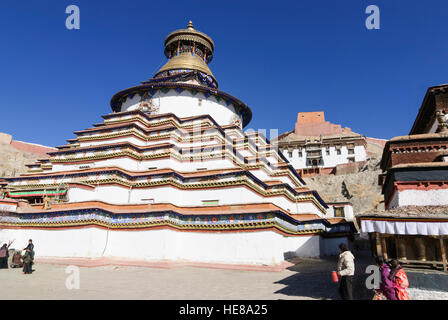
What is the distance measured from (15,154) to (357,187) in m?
50.3

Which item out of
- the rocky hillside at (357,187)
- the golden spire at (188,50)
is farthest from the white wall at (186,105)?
the rocky hillside at (357,187)

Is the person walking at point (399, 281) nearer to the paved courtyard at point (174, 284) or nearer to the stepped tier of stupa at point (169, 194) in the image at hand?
the paved courtyard at point (174, 284)

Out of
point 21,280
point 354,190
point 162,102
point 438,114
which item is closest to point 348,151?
point 354,190

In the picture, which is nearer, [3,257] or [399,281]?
[399,281]

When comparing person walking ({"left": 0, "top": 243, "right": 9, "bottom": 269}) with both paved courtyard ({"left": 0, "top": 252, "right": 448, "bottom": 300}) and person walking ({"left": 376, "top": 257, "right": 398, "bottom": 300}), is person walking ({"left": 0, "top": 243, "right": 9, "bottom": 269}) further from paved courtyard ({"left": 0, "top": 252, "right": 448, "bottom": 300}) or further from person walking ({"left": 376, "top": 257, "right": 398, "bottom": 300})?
person walking ({"left": 376, "top": 257, "right": 398, "bottom": 300})

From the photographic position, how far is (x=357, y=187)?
3778 centimetres

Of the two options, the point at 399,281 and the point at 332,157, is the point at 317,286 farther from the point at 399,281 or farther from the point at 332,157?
the point at 332,157

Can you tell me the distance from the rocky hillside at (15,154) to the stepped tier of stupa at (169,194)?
94.9ft

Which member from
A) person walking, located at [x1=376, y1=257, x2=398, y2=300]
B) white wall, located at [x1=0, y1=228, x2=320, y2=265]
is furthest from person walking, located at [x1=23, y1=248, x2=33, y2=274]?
person walking, located at [x1=376, y1=257, x2=398, y2=300]

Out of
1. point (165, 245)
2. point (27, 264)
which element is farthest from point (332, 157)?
point (27, 264)

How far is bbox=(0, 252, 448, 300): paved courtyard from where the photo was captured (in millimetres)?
7523

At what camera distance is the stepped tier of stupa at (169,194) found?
13266 mm

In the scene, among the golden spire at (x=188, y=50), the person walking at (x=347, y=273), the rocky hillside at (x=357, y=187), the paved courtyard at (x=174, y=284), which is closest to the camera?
the person walking at (x=347, y=273)

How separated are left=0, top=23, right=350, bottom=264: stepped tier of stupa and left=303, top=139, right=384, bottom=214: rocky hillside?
49.3ft
